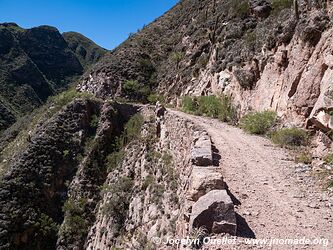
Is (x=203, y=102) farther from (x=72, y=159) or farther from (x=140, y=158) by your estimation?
(x=72, y=159)

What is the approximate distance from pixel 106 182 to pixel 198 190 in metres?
13.5

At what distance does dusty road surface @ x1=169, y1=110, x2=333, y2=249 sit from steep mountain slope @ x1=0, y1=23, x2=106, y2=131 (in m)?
52.1

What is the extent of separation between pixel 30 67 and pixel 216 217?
280ft

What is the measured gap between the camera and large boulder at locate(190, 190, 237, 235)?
4.70 meters

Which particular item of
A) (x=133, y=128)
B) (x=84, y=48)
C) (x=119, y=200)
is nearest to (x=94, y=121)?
(x=133, y=128)

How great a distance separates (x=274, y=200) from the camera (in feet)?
20.0

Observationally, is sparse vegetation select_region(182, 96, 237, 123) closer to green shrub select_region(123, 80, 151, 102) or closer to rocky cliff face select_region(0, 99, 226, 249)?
rocky cliff face select_region(0, 99, 226, 249)

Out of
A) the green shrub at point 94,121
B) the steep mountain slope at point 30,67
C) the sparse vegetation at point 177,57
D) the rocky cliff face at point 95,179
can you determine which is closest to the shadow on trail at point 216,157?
the rocky cliff face at point 95,179

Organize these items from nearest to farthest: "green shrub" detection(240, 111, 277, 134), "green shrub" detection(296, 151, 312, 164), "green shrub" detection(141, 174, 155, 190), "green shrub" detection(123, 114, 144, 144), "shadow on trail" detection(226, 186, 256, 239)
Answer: "shadow on trail" detection(226, 186, 256, 239)
"green shrub" detection(296, 151, 312, 164)
"green shrub" detection(240, 111, 277, 134)
"green shrub" detection(141, 174, 155, 190)
"green shrub" detection(123, 114, 144, 144)

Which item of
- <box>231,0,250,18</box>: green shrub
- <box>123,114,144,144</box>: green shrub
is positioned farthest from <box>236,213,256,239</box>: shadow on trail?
<box>231,0,250,18</box>: green shrub

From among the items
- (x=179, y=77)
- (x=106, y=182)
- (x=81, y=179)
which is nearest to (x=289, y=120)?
(x=106, y=182)

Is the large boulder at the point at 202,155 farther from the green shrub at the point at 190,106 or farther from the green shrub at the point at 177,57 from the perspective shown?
the green shrub at the point at 177,57

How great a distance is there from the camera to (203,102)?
1939 centimetres

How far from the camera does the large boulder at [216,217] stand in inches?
185
